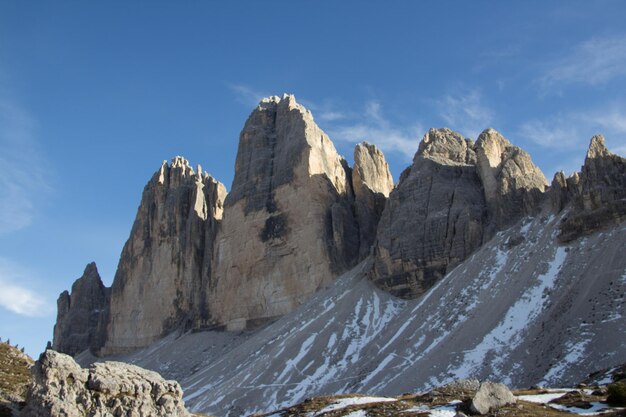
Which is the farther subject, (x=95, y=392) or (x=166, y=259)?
(x=166, y=259)

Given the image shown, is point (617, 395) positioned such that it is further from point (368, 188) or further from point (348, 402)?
point (368, 188)

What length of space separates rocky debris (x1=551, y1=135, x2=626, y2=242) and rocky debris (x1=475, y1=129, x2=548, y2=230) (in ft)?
17.2

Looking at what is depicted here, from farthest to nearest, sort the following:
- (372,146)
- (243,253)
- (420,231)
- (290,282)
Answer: (372,146), (243,253), (290,282), (420,231)

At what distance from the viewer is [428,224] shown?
91375 millimetres

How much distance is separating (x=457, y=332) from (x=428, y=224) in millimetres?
21345

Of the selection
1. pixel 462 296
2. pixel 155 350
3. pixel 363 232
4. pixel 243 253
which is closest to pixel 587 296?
pixel 462 296

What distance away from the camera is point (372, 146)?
117812 mm

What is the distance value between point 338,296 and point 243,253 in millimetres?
20646

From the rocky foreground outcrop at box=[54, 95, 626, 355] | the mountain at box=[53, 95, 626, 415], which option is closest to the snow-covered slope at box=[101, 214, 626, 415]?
the mountain at box=[53, 95, 626, 415]

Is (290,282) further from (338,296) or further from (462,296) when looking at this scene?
(462,296)

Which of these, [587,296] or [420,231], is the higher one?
[420,231]

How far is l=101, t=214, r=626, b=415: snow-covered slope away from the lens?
62219 millimetres

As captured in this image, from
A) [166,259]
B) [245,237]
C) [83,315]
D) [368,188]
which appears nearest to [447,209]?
[368,188]

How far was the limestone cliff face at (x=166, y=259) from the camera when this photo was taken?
120m
